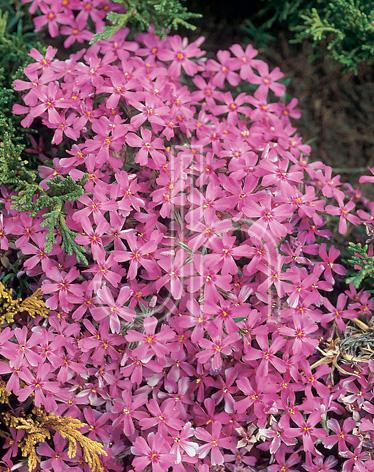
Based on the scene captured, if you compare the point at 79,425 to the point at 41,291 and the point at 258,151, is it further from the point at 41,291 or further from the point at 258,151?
the point at 258,151

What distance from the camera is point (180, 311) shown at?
2131 millimetres

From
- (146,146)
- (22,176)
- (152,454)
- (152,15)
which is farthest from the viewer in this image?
(152,15)

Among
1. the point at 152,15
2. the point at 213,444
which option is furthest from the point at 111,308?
the point at 152,15

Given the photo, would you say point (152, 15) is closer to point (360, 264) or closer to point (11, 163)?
point (11, 163)

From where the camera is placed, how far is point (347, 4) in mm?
2553

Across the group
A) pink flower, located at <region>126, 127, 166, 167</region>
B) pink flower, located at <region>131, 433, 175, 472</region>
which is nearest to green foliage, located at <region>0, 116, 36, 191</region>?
pink flower, located at <region>126, 127, 166, 167</region>

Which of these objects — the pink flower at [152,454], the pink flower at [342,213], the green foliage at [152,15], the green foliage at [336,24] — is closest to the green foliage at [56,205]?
the pink flower at [152,454]

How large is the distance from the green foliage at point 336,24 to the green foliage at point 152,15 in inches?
18.6

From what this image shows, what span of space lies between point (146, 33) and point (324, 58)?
954 millimetres

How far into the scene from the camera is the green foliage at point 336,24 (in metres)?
2.60

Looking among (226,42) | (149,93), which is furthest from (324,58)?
(149,93)

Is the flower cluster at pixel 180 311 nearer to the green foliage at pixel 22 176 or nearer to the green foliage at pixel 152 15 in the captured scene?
the green foliage at pixel 22 176

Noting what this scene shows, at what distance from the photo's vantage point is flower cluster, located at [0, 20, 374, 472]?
2.06 m

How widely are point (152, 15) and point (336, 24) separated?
76 cm
